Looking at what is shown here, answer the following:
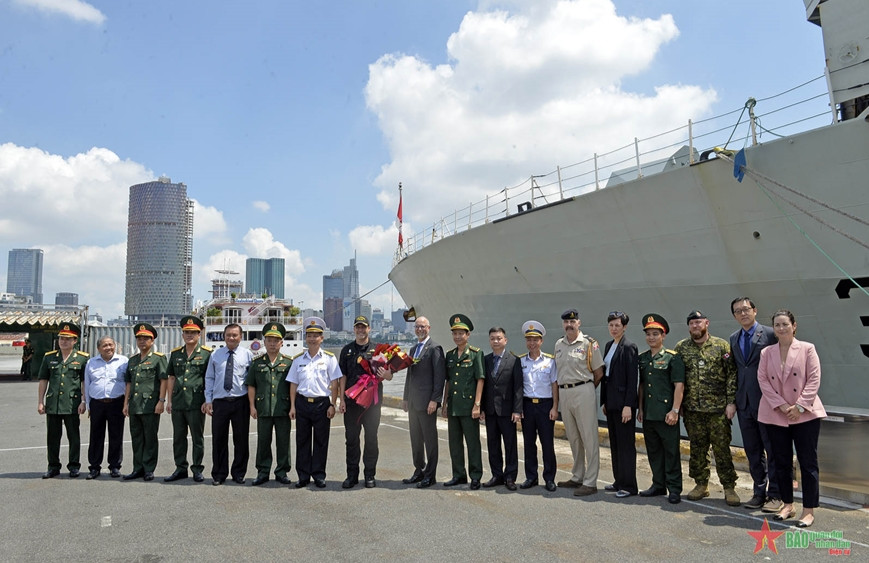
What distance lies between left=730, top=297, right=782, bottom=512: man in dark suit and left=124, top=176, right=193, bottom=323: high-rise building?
178 meters

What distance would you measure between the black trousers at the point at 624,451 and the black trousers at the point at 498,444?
78cm

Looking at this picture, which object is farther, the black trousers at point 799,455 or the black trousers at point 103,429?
the black trousers at point 103,429

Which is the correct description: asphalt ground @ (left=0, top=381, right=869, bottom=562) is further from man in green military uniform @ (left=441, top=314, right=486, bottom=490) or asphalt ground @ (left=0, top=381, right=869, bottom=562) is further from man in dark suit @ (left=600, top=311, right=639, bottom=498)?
man in green military uniform @ (left=441, top=314, right=486, bottom=490)

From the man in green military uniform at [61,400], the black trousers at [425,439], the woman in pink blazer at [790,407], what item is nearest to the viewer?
the woman in pink blazer at [790,407]

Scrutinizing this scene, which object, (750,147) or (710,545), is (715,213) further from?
(710,545)

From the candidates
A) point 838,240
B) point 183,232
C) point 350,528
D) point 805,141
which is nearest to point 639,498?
point 350,528

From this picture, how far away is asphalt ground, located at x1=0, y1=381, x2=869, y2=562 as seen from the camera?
3.05 m

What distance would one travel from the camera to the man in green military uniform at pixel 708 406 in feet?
13.2

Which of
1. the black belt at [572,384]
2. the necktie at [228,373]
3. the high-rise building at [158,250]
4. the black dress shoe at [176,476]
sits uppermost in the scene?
the high-rise building at [158,250]

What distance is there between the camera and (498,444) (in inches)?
182

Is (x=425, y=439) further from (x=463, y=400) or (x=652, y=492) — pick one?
(x=652, y=492)

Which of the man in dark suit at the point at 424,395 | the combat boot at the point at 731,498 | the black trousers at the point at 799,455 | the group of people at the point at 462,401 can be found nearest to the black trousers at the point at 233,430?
the group of people at the point at 462,401

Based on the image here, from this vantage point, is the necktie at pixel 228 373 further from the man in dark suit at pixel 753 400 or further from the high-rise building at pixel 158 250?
the high-rise building at pixel 158 250

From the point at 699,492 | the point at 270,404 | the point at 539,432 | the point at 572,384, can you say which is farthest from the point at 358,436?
the point at 699,492
